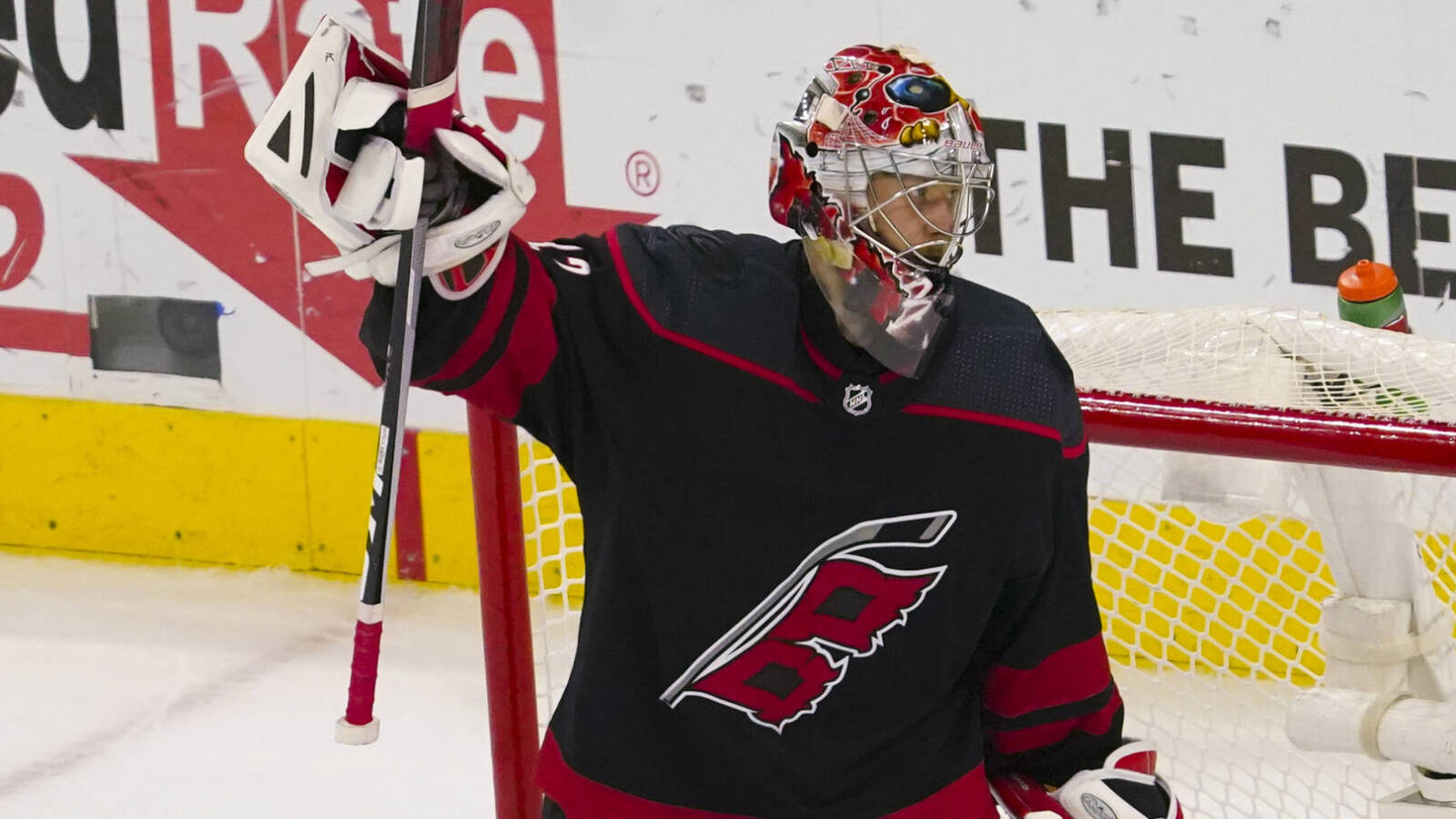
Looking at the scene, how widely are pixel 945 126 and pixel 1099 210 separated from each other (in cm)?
194

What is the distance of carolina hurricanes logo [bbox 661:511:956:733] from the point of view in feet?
5.57

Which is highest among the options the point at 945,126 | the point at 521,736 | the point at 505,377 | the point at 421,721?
the point at 945,126

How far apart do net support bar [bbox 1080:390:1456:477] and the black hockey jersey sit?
392 mm

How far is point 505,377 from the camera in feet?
5.32

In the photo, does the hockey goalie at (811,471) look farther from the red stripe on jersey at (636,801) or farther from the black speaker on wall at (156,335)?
the black speaker on wall at (156,335)

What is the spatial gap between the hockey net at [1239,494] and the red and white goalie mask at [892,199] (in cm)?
57

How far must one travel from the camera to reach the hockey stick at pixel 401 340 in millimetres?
1415

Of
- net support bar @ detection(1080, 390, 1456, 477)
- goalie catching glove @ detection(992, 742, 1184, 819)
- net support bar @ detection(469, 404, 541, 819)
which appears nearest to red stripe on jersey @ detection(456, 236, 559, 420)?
net support bar @ detection(469, 404, 541, 819)

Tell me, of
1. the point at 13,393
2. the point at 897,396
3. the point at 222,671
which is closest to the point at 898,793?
the point at 897,396

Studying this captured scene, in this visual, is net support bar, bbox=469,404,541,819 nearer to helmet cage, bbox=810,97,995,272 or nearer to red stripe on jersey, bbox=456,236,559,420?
red stripe on jersey, bbox=456,236,559,420

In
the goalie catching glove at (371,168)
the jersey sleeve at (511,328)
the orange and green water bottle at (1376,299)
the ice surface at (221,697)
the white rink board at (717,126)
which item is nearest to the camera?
the goalie catching glove at (371,168)

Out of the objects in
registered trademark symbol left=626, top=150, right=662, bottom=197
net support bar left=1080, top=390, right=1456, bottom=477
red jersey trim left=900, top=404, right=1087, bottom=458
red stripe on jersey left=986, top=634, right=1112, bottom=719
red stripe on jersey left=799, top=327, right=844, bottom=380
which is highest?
registered trademark symbol left=626, top=150, right=662, bottom=197

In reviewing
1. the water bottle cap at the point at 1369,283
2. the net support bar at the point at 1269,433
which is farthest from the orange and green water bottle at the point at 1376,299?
the net support bar at the point at 1269,433

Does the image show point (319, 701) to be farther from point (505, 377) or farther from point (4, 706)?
point (505, 377)
